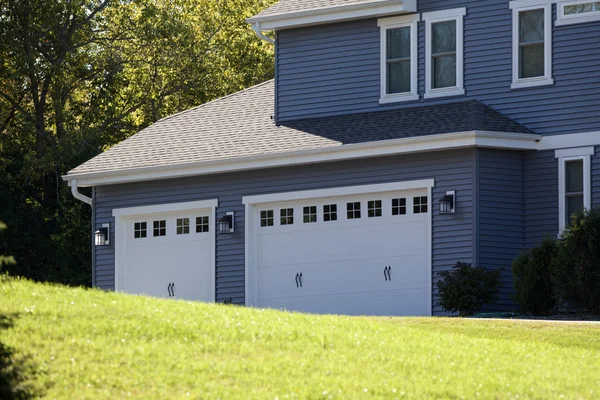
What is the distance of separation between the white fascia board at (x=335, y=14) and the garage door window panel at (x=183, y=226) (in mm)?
4301

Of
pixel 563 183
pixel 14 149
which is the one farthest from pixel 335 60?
pixel 14 149

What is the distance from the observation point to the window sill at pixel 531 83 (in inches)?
891

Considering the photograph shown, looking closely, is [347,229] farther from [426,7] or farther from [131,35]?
[131,35]

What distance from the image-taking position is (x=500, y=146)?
72.0ft

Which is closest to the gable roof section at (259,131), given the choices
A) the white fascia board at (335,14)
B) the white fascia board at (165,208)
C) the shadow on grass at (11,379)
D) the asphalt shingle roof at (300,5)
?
the white fascia board at (165,208)

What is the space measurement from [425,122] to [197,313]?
30.9 ft

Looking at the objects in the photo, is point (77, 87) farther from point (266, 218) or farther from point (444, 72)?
point (444, 72)

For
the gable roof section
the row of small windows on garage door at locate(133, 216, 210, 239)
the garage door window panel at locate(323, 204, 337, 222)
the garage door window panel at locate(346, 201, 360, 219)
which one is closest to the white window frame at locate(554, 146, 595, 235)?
the gable roof section

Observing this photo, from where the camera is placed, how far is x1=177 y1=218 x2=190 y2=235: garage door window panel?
2548cm

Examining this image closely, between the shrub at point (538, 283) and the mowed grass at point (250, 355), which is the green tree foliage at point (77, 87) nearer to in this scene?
the shrub at point (538, 283)

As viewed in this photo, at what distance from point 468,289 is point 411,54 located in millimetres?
5542

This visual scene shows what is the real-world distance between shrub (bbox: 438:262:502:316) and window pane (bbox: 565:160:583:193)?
7.71 ft

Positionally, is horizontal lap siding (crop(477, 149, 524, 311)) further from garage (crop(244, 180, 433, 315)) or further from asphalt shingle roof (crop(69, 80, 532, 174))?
garage (crop(244, 180, 433, 315))

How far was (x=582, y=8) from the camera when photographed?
22.5 m
